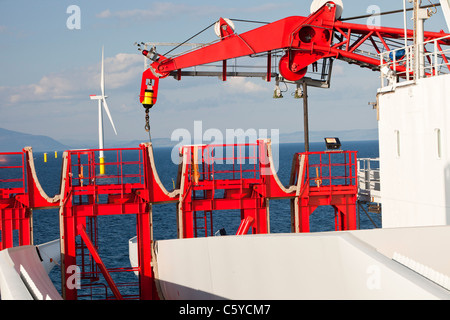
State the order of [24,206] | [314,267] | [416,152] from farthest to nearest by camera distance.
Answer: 1. [24,206]
2. [416,152]
3. [314,267]

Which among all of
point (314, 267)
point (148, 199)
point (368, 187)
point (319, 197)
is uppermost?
point (368, 187)

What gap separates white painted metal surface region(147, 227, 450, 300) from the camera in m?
8.99

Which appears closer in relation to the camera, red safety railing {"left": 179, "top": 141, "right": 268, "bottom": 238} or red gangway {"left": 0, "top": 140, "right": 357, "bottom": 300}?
red gangway {"left": 0, "top": 140, "right": 357, "bottom": 300}

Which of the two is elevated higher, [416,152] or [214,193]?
[416,152]

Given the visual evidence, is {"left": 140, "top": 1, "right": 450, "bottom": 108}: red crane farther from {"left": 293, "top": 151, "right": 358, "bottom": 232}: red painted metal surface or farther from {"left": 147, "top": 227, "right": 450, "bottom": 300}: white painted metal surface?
{"left": 147, "top": 227, "right": 450, "bottom": 300}: white painted metal surface

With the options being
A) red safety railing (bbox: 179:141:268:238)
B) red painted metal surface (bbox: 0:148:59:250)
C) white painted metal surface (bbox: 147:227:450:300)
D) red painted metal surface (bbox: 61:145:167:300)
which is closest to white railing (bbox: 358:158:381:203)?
red safety railing (bbox: 179:141:268:238)

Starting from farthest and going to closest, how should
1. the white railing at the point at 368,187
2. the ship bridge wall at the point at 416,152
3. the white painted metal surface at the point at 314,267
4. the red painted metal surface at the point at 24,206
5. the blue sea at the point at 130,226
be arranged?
1. the blue sea at the point at 130,226
2. the white railing at the point at 368,187
3. the red painted metal surface at the point at 24,206
4. the ship bridge wall at the point at 416,152
5. the white painted metal surface at the point at 314,267

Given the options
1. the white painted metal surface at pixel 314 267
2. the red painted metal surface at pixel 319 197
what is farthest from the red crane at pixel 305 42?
the white painted metal surface at pixel 314 267

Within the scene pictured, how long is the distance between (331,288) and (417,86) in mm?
9970

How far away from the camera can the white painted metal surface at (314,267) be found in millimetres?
8992

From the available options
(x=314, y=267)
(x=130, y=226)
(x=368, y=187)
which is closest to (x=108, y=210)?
(x=368, y=187)

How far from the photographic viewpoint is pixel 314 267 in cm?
1106

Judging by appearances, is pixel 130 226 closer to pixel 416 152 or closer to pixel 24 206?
pixel 24 206

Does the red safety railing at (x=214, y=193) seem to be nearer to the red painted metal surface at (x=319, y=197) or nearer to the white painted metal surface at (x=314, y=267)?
the red painted metal surface at (x=319, y=197)
